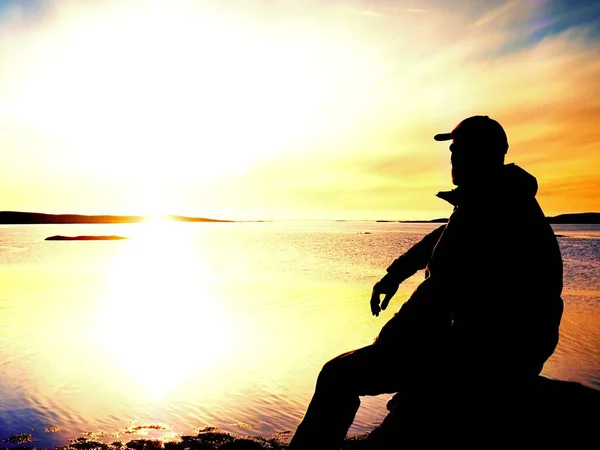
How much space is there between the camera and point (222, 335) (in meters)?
15.2

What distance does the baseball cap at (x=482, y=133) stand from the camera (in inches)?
139

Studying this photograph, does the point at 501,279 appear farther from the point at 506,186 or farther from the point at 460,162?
the point at 460,162

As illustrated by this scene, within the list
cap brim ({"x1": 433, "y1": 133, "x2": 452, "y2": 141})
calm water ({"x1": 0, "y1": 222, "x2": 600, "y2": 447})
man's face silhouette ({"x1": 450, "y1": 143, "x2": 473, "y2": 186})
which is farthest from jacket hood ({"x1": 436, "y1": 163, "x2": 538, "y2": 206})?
calm water ({"x1": 0, "y1": 222, "x2": 600, "y2": 447})

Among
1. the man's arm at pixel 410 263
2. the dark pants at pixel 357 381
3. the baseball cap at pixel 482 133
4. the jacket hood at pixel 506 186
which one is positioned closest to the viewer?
the jacket hood at pixel 506 186

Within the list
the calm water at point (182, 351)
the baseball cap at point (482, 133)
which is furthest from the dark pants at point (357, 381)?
the calm water at point (182, 351)

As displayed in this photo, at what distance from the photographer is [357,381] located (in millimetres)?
3750

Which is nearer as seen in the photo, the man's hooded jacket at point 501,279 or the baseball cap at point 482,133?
the man's hooded jacket at point 501,279

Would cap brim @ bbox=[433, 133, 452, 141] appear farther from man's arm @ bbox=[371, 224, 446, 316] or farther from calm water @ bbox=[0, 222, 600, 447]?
calm water @ bbox=[0, 222, 600, 447]

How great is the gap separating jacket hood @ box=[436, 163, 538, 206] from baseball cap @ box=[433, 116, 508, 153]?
20 centimetres

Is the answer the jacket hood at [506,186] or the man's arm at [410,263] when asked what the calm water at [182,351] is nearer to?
the man's arm at [410,263]

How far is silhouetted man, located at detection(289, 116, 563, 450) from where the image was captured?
128 inches

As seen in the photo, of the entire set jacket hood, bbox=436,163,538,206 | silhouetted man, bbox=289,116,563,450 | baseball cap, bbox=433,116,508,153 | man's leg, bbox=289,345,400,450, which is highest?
baseball cap, bbox=433,116,508,153

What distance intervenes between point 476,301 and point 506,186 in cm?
90

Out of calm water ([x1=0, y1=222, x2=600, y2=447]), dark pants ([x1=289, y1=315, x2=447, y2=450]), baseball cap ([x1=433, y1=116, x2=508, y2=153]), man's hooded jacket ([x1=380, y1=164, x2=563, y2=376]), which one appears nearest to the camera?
man's hooded jacket ([x1=380, y1=164, x2=563, y2=376])
